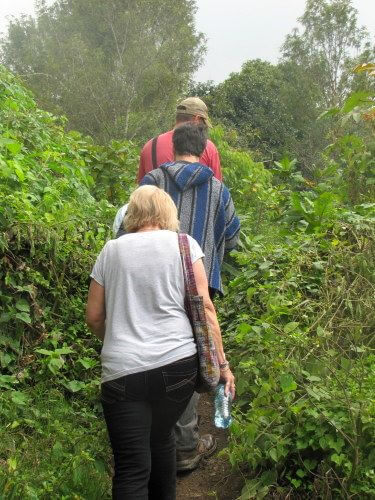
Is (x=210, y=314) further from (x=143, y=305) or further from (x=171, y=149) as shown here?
(x=171, y=149)

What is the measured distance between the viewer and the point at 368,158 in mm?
6336

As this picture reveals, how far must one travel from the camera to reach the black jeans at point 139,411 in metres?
2.71

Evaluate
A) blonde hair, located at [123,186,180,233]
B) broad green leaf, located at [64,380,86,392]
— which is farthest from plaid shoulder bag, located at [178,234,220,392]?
broad green leaf, located at [64,380,86,392]

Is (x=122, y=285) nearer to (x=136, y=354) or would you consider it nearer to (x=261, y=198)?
(x=136, y=354)

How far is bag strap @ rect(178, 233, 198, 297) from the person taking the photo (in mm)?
2842

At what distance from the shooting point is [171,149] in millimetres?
4371

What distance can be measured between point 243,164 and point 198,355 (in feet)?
20.1

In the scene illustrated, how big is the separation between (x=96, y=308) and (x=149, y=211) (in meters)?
Result: 0.43

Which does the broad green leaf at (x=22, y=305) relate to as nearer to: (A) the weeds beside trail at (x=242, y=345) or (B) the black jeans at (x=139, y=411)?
(A) the weeds beside trail at (x=242, y=345)

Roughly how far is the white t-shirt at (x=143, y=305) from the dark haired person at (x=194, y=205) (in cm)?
88

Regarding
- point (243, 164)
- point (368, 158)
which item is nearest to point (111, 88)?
point (243, 164)

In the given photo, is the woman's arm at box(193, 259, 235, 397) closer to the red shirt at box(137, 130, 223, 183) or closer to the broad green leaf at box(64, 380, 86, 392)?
the broad green leaf at box(64, 380, 86, 392)

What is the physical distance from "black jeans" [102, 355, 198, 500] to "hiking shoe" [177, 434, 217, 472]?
97cm

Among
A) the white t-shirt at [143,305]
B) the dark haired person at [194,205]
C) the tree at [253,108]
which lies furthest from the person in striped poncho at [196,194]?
the tree at [253,108]
